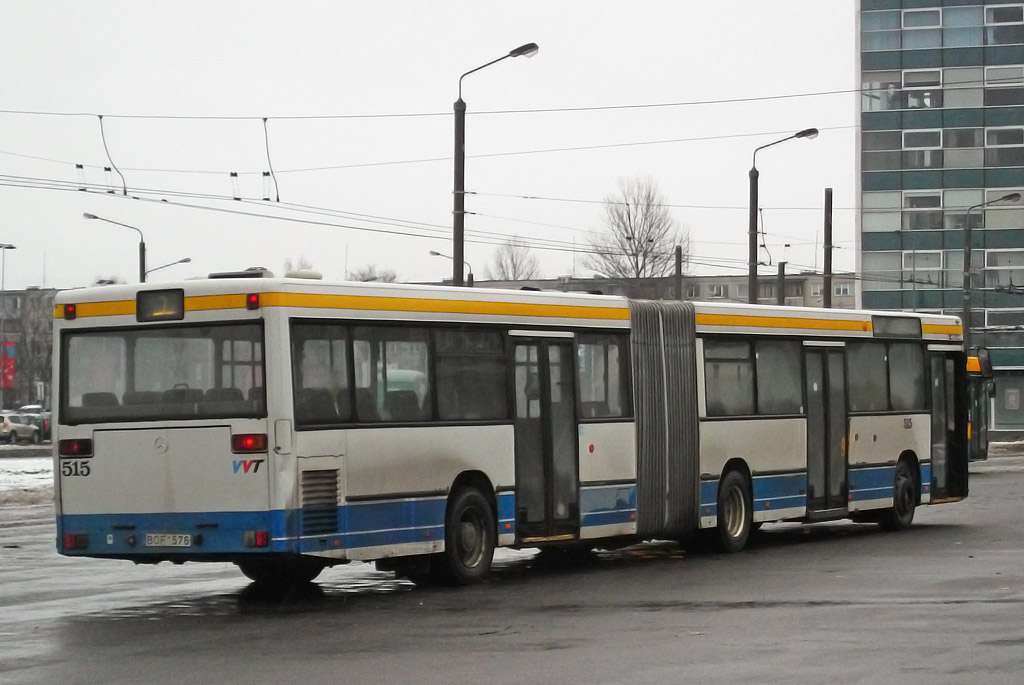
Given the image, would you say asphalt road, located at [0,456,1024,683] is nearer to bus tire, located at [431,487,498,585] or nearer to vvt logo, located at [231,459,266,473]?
bus tire, located at [431,487,498,585]

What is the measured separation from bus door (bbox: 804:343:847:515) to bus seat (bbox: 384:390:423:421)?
7.13m

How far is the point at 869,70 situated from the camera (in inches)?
3167

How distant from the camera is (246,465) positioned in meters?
13.7

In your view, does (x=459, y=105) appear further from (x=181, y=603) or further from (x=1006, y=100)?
(x=1006, y=100)

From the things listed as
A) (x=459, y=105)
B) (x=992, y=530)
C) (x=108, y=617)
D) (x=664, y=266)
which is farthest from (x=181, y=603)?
(x=664, y=266)

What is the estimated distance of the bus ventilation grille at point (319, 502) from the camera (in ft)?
45.3

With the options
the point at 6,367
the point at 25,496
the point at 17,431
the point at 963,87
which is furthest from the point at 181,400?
the point at 6,367

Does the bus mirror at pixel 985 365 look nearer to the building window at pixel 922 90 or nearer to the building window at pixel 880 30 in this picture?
the building window at pixel 922 90

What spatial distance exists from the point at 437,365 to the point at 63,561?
219 inches

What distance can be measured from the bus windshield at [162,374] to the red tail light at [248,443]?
0.54 feet

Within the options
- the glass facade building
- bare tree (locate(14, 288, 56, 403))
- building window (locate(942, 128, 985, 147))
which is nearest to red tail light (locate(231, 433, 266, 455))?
the glass facade building

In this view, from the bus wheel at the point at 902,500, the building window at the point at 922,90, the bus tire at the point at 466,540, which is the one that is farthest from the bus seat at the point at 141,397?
the building window at the point at 922,90

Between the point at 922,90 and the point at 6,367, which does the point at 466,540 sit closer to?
the point at 922,90

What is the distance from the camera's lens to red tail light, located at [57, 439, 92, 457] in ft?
46.8
